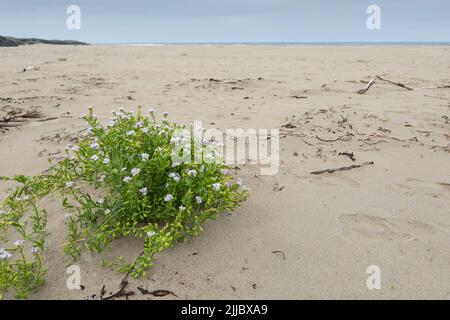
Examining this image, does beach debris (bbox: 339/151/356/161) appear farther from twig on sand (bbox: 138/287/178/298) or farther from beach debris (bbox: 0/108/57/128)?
beach debris (bbox: 0/108/57/128)

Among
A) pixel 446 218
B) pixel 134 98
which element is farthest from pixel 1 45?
pixel 446 218

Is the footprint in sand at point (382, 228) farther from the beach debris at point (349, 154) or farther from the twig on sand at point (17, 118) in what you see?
the twig on sand at point (17, 118)

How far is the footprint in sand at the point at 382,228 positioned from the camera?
289cm

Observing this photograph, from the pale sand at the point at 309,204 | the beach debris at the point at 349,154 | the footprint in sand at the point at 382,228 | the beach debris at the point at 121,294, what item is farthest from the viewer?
the beach debris at the point at 349,154

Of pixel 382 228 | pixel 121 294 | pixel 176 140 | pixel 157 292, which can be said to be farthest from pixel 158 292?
pixel 382 228

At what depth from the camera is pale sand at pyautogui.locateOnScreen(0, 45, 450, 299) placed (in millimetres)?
2463

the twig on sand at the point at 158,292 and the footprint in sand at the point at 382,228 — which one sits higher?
the footprint in sand at the point at 382,228

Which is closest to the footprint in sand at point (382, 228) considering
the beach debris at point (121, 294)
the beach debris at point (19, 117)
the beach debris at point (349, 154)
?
the beach debris at point (349, 154)

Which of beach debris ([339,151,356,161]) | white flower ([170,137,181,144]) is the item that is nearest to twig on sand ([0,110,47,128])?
white flower ([170,137,181,144])

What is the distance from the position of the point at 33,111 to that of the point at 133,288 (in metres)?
5.12

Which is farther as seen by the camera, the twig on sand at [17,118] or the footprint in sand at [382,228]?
the twig on sand at [17,118]

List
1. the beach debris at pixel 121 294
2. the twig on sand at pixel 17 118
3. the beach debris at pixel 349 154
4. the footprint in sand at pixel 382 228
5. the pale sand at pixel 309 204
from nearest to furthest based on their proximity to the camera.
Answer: the beach debris at pixel 121 294, the pale sand at pixel 309 204, the footprint in sand at pixel 382 228, the beach debris at pixel 349 154, the twig on sand at pixel 17 118

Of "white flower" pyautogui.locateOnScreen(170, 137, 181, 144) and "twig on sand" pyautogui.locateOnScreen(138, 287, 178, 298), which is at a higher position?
"white flower" pyautogui.locateOnScreen(170, 137, 181, 144)

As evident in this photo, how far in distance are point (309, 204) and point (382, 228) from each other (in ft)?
2.10
